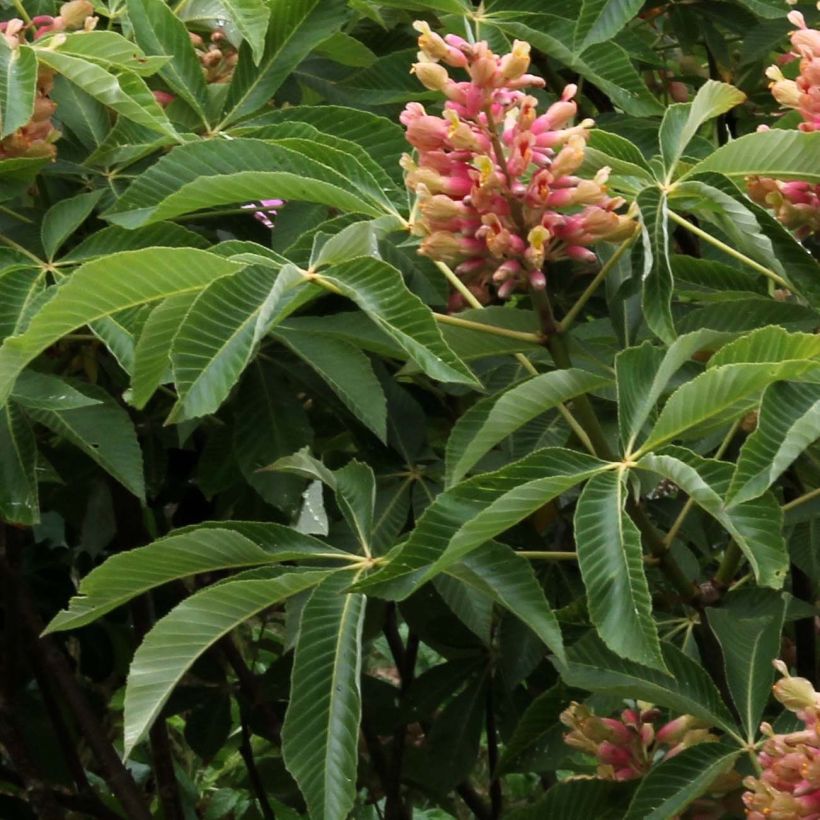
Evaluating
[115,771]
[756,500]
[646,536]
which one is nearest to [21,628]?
[115,771]

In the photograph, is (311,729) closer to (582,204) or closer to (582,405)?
(582,405)

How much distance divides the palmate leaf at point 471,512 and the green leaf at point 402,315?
2.6 inches

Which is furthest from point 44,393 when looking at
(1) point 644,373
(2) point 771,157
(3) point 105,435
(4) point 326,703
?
(2) point 771,157

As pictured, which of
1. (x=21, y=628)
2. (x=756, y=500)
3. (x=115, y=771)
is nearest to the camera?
(x=756, y=500)

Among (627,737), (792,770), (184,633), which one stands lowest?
(627,737)

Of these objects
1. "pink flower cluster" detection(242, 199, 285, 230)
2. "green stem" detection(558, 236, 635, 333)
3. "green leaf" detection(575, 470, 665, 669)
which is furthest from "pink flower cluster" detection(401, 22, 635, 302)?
"pink flower cluster" detection(242, 199, 285, 230)

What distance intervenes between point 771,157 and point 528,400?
0.25 meters

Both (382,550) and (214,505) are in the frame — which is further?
(214,505)

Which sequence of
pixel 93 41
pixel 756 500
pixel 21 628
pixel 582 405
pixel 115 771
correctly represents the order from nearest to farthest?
pixel 756 500, pixel 582 405, pixel 93 41, pixel 115 771, pixel 21 628

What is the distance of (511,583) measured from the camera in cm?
93

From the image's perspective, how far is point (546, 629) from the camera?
901 mm

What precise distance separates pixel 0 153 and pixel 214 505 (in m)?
0.58

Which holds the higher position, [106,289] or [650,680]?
[106,289]

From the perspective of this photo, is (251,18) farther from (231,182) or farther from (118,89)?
(231,182)
